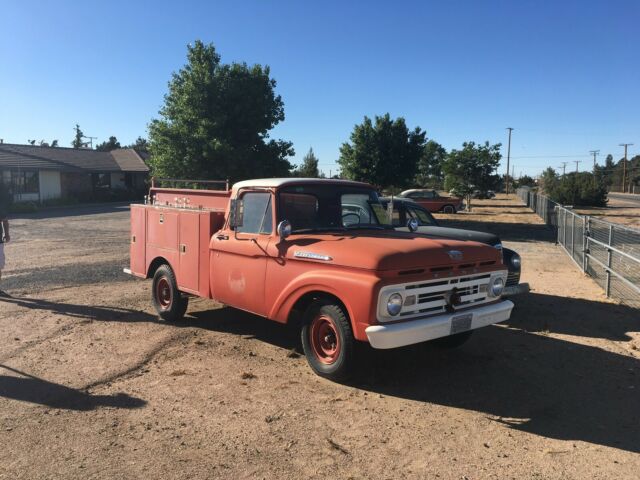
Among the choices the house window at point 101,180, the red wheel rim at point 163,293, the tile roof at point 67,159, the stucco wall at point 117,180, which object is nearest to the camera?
the red wheel rim at point 163,293

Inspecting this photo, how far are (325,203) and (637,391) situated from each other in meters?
3.62

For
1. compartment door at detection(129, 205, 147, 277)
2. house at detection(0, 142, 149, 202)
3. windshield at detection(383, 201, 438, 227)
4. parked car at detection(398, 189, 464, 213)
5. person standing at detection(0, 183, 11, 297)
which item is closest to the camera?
compartment door at detection(129, 205, 147, 277)

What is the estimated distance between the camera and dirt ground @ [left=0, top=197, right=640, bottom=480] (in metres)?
3.61

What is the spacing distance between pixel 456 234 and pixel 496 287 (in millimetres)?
3740

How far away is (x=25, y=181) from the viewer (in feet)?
113

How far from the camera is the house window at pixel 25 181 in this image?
1318 inches

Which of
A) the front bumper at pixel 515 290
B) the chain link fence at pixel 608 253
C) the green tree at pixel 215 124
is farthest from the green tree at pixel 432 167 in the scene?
the front bumper at pixel 515 290

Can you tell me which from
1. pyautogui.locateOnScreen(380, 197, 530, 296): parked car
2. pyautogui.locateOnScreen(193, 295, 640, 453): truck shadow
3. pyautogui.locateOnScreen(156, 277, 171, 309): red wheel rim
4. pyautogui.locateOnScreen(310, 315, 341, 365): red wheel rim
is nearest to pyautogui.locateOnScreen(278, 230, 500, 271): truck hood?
pyautogui.locateOnScreen(310, 315, 341, 365): red wheel rim

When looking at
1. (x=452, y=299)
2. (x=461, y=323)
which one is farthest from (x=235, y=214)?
(x=461, y=323)

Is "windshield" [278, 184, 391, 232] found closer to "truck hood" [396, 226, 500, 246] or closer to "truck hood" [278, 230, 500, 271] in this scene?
"truck hood" [278, 230, 500, 271]

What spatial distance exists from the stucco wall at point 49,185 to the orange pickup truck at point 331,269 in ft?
110

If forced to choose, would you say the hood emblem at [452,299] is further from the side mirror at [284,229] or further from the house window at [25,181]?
the house window at [25,181]

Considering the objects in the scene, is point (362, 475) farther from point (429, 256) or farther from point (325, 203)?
point (325, 203)

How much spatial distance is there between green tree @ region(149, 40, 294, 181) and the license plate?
1610 cm
